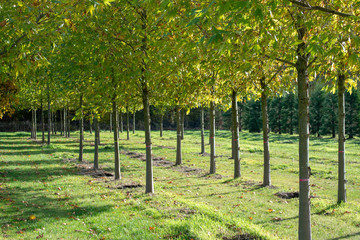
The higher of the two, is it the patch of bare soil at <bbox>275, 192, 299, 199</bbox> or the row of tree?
the row of tree

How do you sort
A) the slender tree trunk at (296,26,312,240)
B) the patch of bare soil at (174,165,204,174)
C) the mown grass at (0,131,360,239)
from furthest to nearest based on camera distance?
the patch of bare soil at (174,165,204,174) < the mown grass at (0,131,360,239) < the slender tree trunk at (296,26,312,240)

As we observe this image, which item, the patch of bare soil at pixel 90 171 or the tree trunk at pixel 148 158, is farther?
the patch of bare soil at pixel 90 171

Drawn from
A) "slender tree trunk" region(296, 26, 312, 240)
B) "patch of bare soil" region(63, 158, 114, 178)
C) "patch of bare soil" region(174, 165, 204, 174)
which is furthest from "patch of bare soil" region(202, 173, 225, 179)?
"slender tree trunk" region(296, 26, 312, 240)

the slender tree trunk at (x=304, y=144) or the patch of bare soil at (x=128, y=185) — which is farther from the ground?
the slender tree trunk at (x=304, y=144)

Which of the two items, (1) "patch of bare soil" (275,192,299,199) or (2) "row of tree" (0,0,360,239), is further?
(1) "patch of bare soil" (275,192,299,199)

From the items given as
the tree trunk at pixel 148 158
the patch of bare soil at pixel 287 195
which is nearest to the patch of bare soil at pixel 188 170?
the tree trunk at pixel 148 158

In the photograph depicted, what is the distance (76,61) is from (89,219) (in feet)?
22.3

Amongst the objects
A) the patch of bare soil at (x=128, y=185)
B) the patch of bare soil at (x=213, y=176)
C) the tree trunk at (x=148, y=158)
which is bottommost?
the patch of bare soil at (x=213, y=176)

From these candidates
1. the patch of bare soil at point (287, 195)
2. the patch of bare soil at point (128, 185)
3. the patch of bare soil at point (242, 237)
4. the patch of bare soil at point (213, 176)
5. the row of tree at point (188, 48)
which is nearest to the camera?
the row of tree at point (188, 48)

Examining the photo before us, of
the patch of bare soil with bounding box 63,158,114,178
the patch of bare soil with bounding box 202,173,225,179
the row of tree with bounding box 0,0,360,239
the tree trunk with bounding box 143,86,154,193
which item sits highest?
the row of tree with bounding box 0,0,360,239

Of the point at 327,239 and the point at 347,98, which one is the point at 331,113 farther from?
the point at 327,239

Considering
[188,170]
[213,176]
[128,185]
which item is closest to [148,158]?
[128,185]

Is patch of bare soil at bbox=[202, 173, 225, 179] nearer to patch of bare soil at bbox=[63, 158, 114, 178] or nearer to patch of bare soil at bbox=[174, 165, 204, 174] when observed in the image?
patch of bare soil at bbox=[174, 165, 204, 174]

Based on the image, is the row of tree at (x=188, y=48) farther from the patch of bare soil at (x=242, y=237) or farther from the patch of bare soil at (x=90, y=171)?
the patch of bare soil at (x=90, y=171)
